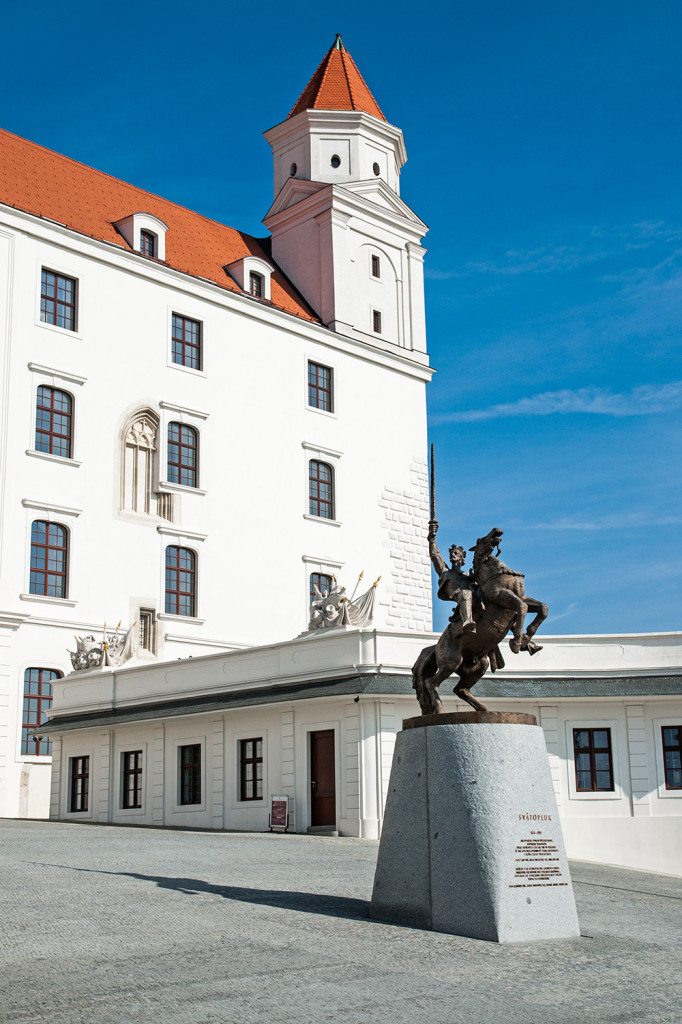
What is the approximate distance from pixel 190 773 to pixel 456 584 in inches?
743

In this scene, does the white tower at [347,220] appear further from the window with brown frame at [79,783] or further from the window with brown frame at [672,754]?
the window with brown frame at [672,754]

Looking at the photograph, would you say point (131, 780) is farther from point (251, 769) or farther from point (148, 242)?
point (148, 242)

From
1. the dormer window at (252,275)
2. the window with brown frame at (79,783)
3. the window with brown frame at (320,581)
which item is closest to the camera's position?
the window with brown frame at (79,783)

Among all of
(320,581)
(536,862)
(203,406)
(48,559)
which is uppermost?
(203,406)

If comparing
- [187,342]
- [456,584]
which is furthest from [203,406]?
[456,584]

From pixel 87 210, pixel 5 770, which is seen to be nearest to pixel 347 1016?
pixel 5 770

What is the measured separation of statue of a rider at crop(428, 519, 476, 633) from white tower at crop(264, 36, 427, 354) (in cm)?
3668

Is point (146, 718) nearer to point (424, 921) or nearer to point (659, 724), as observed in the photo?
point (659, 724)

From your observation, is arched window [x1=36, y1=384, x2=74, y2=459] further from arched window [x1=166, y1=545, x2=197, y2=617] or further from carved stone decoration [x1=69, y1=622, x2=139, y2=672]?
carved stone decoration [x1=69, y1=622, x2=139, y2=672]

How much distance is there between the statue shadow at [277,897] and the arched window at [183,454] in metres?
28.6

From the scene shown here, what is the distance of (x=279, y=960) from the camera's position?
33.6 ft

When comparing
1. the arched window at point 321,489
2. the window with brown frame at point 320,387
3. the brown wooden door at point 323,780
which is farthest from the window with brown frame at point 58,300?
the brown wooden door at point 323,780

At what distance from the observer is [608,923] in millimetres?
13133

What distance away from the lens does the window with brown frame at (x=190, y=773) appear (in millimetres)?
30375
